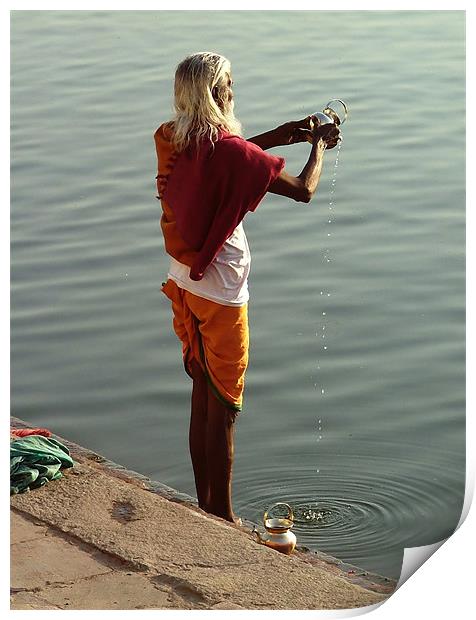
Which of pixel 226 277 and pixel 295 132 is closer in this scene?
pixel 226 277

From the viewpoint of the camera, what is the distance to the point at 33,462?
4520mm

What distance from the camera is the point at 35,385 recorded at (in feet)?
20.4

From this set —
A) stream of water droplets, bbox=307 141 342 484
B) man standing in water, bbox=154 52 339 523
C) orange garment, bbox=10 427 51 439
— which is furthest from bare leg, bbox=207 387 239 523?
stream of water droplets, bbox=307 141 342 484

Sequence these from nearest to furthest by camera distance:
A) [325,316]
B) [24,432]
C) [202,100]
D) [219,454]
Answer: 1. [202,100]
2. [219,454]
3. [24,432]
4. [325,316]

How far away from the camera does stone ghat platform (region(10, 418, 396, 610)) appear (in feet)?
12.2

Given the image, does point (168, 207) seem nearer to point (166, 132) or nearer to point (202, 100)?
point (166, 132)

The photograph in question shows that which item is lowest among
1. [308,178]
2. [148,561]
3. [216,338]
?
[148,561]

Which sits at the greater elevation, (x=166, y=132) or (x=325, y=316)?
(x=166, y=132)

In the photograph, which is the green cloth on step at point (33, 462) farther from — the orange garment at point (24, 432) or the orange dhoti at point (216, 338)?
the orange dhoti at point (216, 338)

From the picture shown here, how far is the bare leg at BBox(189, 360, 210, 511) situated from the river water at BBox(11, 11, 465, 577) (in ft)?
1.48

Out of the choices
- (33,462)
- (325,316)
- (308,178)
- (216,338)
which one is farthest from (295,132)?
(325,316)

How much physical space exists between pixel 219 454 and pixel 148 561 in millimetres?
610

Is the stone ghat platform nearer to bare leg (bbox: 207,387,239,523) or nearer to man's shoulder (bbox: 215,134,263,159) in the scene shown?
bare leg (bbox: 207,387,239,523)

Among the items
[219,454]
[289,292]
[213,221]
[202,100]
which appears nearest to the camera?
[202,100]
